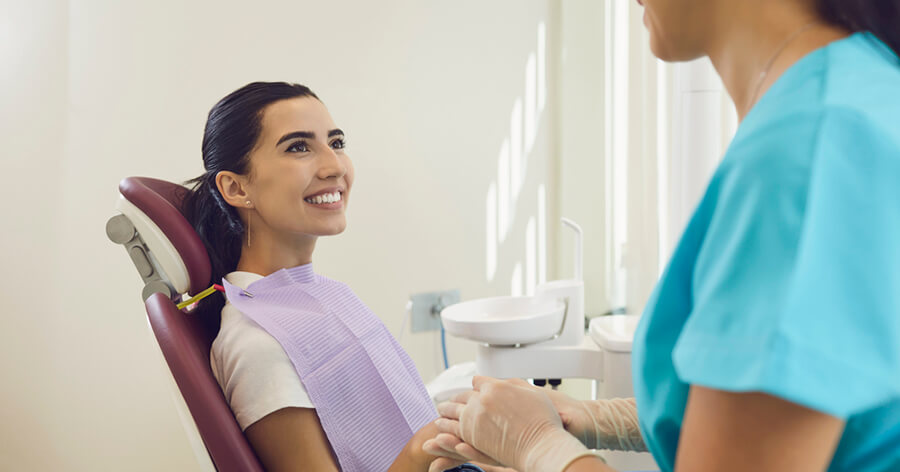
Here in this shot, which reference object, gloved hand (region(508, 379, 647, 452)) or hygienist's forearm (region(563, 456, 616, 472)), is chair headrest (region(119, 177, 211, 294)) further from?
hygienist's forearm (region(563, 456, 616, 472))

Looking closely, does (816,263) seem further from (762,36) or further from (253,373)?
(253,373)

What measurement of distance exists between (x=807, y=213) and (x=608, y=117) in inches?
90.5

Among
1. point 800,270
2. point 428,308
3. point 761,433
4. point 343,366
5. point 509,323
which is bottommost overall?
point 428,308

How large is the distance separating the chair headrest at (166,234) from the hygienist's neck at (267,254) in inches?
6.6

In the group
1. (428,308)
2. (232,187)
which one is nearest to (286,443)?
(232,187)

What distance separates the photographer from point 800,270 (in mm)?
445

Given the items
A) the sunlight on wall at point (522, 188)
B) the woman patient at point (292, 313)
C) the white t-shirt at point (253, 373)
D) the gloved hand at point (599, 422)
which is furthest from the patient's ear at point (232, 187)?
the sunlight on wall at point (522, 188)

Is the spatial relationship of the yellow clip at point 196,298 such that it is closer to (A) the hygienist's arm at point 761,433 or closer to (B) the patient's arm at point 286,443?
(B) the patient's arm at point 286,443

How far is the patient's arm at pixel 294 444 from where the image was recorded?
1115 millimetres

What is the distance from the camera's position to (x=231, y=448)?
1.03 meters

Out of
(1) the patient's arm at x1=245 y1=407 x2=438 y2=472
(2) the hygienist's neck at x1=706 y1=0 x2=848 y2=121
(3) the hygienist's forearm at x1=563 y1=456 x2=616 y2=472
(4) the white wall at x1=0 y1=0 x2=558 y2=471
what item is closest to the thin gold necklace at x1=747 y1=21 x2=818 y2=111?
(2) the hygienist's neck at x1=706 y1=0 x2=848 y2=121

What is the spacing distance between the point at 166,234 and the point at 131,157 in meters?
0.97

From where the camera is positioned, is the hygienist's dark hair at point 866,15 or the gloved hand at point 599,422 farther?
the gloved hand at point 599,422

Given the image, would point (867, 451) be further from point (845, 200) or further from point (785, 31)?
point (785, 31)
